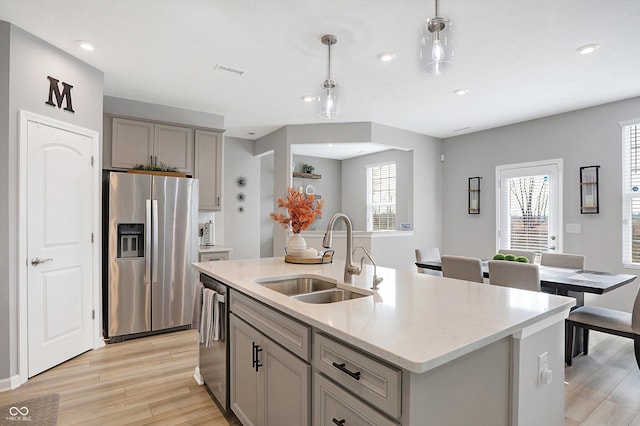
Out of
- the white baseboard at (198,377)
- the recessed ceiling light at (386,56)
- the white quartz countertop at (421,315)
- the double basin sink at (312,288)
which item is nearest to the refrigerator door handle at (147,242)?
the white baseboard at (198,377)

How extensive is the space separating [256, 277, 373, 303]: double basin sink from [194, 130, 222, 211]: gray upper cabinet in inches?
111

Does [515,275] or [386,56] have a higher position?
[386,56]

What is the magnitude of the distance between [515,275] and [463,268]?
0.51 meters

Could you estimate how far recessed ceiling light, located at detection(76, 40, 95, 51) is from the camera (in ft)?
9.46

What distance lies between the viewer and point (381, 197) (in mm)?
7508

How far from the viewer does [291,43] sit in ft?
9.52

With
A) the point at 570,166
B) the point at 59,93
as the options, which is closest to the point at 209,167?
the point at 59,93

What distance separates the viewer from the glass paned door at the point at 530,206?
4879mm

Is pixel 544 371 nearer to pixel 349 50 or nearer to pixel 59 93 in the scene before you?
pixel 349 50

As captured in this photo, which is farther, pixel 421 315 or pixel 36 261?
pixel 36 261

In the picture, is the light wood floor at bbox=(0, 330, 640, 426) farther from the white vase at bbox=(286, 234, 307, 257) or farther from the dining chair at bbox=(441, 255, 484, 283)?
the white vase at bbox=(286, 234, 307, 257)

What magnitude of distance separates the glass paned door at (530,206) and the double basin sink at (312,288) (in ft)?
13.8

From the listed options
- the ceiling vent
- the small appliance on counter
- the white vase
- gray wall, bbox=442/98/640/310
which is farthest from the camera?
the small appliance on counter

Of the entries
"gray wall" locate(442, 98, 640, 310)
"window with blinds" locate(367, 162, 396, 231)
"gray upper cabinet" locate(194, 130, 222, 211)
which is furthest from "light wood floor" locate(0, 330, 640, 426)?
"window with blinds" locate(367, 162, 396, 231)
